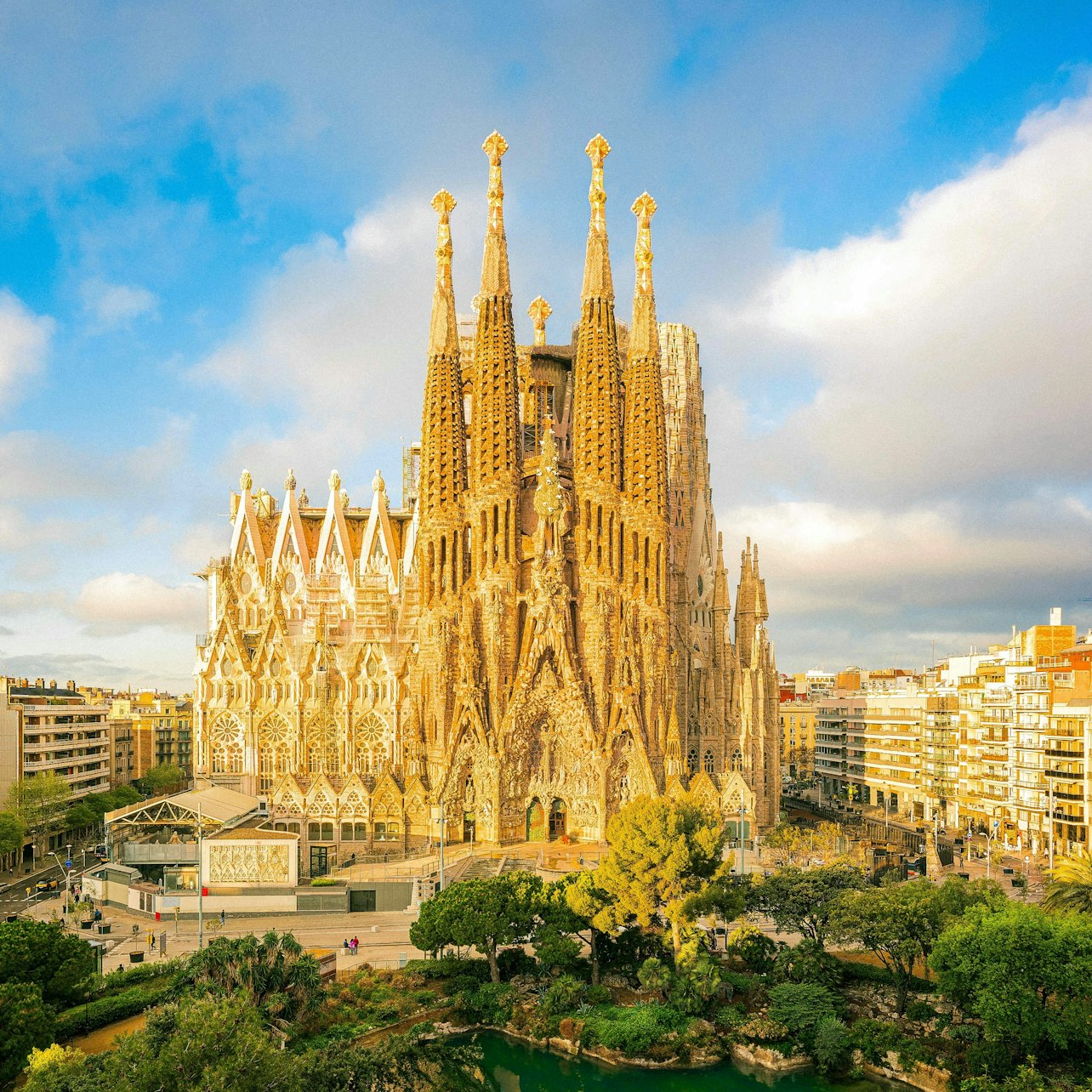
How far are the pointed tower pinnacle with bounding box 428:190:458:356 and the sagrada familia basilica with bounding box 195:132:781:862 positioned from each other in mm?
118

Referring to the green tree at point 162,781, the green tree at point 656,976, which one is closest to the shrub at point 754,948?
the green tree at point 656,976

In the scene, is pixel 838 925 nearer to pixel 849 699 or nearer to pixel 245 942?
pixel 245 942

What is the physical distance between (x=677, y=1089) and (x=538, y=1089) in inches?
148

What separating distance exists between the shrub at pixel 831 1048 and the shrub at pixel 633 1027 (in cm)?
369

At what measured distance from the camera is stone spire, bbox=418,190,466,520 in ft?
204

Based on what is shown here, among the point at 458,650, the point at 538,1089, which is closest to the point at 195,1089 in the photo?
the point at 538,1089

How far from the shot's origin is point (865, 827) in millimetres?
66125

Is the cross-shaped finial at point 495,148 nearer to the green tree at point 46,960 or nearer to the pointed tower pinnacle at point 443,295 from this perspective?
the pointed tower pinnacle at point 443,295

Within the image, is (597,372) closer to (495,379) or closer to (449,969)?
(495,379)

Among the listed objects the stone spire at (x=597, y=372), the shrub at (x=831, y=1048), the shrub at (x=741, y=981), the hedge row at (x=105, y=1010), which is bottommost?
the shrub at (x=831, y=1048)

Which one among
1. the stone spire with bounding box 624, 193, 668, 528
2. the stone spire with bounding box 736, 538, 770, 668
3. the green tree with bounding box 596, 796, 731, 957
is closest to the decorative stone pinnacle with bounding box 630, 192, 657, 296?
the stone spire with bounding box 624, 193, 668, 528

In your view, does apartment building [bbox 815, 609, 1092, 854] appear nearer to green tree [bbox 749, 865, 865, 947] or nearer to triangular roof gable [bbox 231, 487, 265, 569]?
green tree [bbox 749, 865, 865, 947]

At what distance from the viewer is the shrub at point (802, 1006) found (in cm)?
2977

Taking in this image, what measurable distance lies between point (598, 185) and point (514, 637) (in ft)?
94.5
